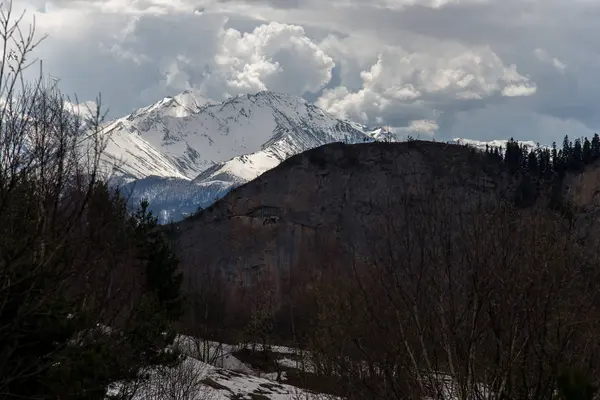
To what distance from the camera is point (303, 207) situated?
136 m

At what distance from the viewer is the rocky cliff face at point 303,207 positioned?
118875 millimetres

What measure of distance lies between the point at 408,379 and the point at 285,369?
48.2 metres

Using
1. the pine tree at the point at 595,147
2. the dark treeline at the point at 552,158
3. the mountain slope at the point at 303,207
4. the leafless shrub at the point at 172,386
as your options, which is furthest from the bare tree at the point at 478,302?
the pine tree at the point at 595,147

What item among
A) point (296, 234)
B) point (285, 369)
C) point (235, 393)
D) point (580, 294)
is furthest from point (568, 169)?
point (580, 294)

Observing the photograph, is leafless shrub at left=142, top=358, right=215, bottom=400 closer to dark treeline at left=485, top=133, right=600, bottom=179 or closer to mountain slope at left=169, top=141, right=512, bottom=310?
mountain slope at left=169, top=141, right=512, bottom=310

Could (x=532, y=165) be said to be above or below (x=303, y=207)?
above

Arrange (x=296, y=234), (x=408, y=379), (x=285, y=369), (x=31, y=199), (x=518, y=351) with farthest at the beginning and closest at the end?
(x=296, y=234) < (x=285, y=369) < (x=31, y=199) < (x=408, y=379) < (x=518, y=351)

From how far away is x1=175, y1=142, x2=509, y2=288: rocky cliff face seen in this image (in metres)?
119

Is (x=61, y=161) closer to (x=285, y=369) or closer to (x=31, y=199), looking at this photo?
(x=31, y=199)

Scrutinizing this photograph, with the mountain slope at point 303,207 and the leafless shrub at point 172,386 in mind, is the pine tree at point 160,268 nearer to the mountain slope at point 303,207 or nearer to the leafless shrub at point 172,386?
the leafless shrub at point 172,386

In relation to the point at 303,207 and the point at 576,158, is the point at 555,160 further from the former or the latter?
the point at 303,207

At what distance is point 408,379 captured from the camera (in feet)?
27.2

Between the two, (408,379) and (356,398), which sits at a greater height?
(408,379)

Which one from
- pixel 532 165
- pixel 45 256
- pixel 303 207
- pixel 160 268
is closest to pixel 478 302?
pixel 45 256
